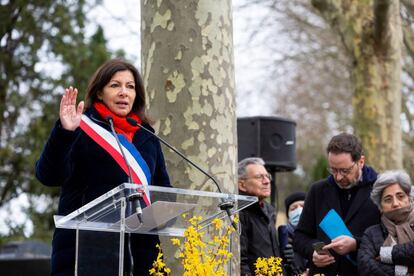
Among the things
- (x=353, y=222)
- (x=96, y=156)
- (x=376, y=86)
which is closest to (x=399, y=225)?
(x=353, y=222)

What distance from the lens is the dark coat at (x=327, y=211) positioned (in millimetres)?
6859

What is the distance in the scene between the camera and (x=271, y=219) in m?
7.98

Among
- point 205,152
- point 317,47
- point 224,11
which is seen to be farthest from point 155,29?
point 317,47

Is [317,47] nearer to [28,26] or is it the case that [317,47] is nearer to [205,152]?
[28,26]

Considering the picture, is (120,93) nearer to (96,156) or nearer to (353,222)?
(96,156)

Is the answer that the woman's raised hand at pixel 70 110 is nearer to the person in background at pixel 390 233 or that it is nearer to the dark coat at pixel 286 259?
the person in background at pixel 390 233

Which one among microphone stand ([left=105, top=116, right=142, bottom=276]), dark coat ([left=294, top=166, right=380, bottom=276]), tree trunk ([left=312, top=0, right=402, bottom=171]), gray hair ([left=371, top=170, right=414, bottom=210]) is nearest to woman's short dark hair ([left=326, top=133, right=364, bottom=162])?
dark coat ([left=294, top=166, right=380, bottom=276])

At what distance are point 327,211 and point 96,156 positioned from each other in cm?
253

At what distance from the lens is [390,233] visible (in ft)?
21.3

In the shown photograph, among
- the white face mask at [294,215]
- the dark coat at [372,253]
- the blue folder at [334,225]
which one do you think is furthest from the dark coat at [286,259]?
the dark coat at [372,253]

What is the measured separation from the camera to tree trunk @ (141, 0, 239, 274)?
6195 mm

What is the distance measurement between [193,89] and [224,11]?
0.58 metres

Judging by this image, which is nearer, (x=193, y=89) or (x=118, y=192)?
(x=118, y=192)

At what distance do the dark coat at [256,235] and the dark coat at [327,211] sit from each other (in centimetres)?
53
